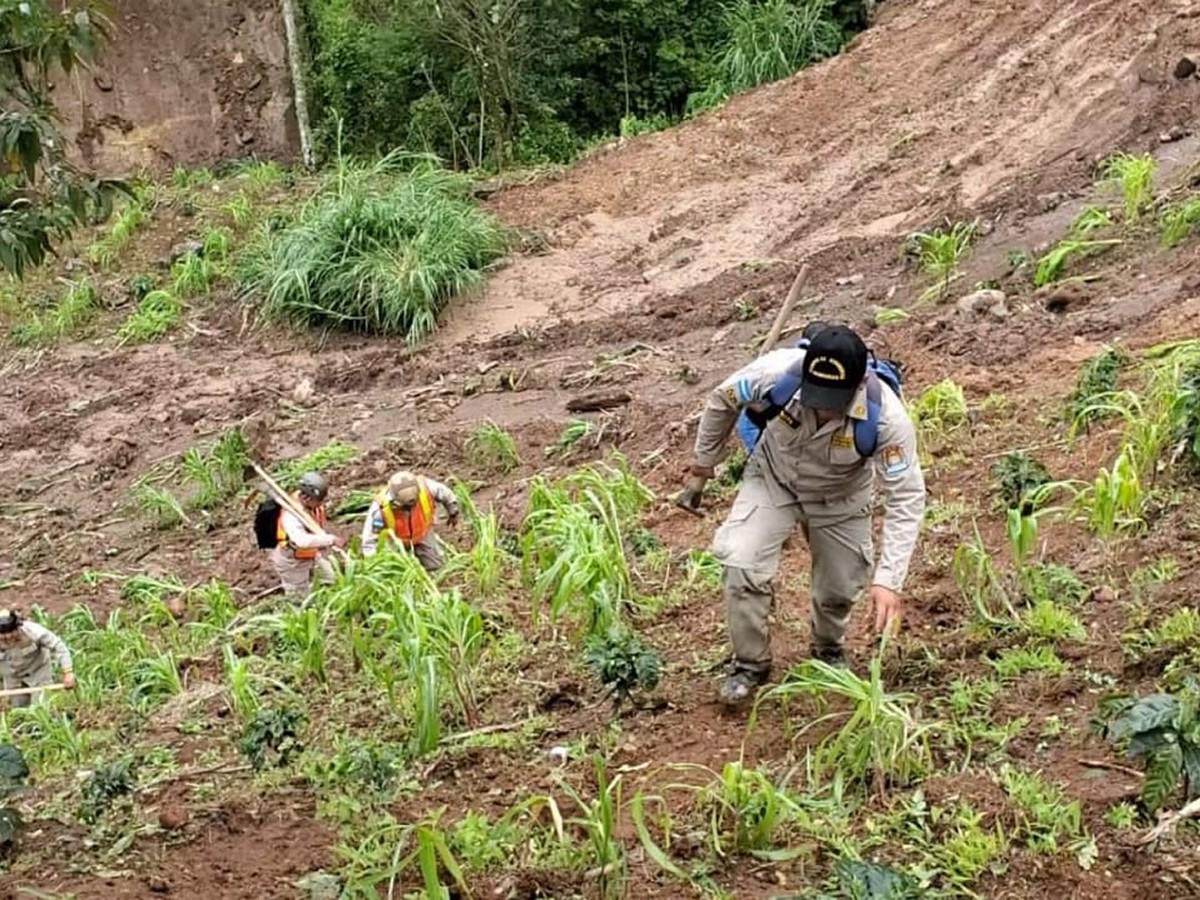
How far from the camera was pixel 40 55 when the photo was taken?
10.0ft

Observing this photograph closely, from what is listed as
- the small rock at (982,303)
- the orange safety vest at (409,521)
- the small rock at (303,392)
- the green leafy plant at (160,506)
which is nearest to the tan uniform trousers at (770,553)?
the orange safety vest at (409,521)

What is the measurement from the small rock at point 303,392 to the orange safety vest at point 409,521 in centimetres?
434

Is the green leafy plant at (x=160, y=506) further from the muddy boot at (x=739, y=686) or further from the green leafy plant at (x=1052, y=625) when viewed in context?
the green leafy plant at (x=1052, y=625)

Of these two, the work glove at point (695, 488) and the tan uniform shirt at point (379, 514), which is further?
the tan uniform shirt at point (379, 514)

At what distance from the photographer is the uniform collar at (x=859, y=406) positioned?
408 centimetres

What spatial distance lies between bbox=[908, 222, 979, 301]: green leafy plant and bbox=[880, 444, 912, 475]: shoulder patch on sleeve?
5118 mm

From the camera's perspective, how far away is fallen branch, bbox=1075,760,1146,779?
12.6 feet

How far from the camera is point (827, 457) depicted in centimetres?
433

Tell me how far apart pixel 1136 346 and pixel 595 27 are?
1107 cm

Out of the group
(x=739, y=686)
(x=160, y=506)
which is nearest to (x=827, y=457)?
(x=739, y=686)

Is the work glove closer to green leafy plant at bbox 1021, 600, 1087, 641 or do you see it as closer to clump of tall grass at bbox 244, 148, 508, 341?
green leafy plant at bbox 1021, 600, 1087, 641

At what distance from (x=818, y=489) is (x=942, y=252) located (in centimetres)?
535

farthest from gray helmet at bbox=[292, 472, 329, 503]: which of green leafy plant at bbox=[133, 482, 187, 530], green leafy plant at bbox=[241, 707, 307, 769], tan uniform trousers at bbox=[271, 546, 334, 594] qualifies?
green leafy plant at bbox=[241, 707, 307, 769]

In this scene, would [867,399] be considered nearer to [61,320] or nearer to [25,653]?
[25,653]
